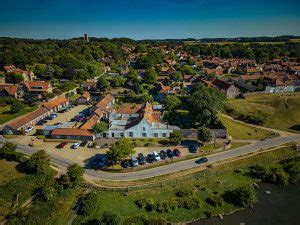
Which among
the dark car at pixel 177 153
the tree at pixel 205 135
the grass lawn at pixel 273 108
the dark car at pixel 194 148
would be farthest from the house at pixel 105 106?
the grass lawn at pixel 273 108

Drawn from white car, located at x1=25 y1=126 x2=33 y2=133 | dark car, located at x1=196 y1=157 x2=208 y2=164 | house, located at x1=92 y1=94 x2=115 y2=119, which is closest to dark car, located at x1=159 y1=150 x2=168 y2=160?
dark car, located at x1=196 y1=157 x2=208 y2=164

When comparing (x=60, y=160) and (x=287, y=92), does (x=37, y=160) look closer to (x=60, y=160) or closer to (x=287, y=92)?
(x=60, y=160)

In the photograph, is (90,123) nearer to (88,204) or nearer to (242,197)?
(88,204)

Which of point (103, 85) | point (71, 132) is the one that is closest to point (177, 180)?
point (71, 132)

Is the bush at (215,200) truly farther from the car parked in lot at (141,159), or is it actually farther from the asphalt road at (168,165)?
the car parked in lot at (141,159)

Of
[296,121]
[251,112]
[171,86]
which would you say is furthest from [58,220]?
[171,86]
